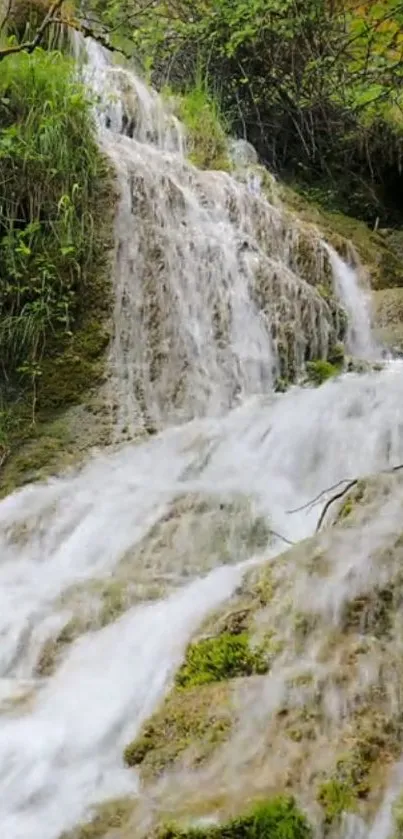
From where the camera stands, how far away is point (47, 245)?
5316 millimetres

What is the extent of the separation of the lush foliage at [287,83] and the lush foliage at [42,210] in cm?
251

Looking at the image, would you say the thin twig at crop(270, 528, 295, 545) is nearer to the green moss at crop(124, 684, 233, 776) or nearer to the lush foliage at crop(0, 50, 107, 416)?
the green moss at crop(124, 684, 233, 776)

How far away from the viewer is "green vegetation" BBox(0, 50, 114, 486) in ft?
16.8

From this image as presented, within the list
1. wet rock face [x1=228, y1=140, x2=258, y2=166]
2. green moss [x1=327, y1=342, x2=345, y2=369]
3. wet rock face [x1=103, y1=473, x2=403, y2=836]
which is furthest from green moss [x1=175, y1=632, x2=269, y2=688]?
wet rock face [x1=228, y1=140, x2=258, y2=166]

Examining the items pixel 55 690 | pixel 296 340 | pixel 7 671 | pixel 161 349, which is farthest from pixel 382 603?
pixel 296 340

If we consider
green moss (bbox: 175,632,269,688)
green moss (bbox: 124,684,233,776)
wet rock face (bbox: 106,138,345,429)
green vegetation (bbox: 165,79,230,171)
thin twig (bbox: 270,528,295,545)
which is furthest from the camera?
green vegetation (bbox: 165,79,230,171)

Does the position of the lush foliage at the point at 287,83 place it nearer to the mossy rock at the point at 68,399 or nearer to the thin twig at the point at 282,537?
the mossy rock at the point at 68,399

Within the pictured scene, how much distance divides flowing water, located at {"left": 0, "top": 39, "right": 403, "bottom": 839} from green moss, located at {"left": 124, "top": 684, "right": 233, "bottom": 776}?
7 cm

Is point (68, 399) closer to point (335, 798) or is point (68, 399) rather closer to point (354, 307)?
point (354, 307)

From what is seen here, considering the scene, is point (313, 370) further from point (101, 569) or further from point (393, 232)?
point (393, 232)

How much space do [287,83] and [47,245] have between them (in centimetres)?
452

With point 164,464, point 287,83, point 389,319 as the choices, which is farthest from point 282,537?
point 287,83

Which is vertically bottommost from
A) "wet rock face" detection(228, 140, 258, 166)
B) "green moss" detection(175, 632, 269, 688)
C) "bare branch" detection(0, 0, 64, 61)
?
"green moss" detection(175, 632, 269, 688)

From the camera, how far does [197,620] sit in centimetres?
267
